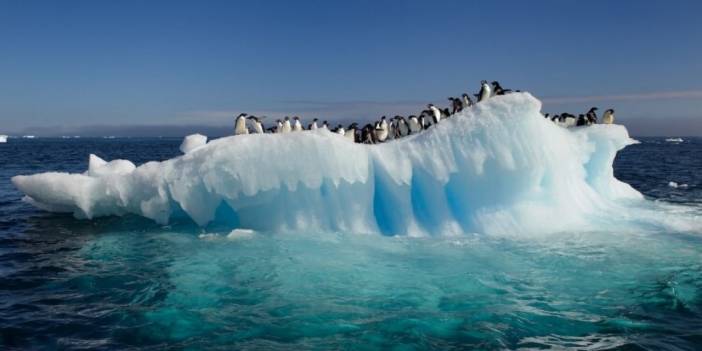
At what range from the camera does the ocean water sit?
682 centimetres

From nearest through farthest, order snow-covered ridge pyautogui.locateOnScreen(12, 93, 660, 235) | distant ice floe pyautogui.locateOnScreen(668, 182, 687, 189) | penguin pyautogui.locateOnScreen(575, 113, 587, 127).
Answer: snow-covered ridge pyautogui.locateOnScreen(12, 93, 660, 235) < penguin pyautogui.locateOnScreen(575, 113, 587, 127) < distant ice floe pyautogui.locateOnScreen(668, 182, 687, 189)

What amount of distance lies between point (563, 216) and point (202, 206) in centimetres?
851

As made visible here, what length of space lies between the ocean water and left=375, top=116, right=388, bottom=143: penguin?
7.79 meters

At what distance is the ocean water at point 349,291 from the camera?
6820 millimetres

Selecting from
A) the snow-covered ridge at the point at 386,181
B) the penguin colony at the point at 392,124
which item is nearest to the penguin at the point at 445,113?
the penguin colony at the point at 392,124

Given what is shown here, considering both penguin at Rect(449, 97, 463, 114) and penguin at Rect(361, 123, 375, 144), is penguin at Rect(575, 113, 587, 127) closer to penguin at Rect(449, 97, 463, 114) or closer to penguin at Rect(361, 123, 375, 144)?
penguin at Rect(449, 97, 463, 114)

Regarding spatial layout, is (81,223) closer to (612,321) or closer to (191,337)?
(191,337)

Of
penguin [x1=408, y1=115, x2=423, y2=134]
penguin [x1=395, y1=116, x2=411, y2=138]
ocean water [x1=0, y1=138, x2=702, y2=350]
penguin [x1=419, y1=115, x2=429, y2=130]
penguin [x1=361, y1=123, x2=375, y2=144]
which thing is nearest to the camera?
ocean water [x1=0, y1=138, x2=702, y2=350]

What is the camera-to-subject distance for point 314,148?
1134 centimetres

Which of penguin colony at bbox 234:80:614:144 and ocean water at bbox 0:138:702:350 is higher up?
penguin colony at bbox 234:80:614:144

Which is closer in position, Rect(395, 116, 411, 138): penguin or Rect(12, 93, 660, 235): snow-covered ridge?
Rect(12, 93, 660, 235): snow-covered ridge

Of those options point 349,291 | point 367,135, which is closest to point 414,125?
point 367,135

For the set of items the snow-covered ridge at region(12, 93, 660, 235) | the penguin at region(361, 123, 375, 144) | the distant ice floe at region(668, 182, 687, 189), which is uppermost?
the penguin at region(361, 123, 375, 144)

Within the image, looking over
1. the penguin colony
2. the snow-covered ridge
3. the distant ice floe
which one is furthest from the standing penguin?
the distant ice floe
